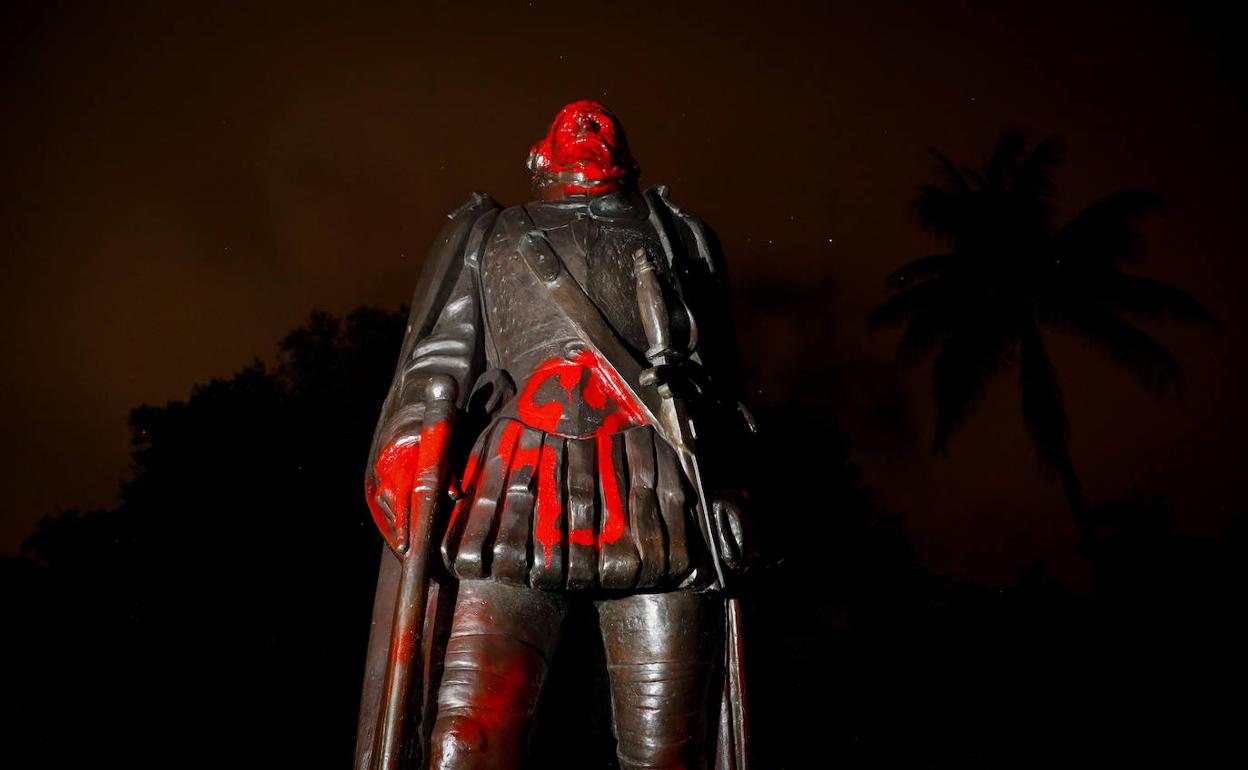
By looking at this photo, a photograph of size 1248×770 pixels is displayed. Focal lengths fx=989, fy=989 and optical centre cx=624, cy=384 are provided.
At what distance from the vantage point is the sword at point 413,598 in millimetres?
2117

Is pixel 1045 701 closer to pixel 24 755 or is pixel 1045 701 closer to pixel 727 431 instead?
pixel 727 431

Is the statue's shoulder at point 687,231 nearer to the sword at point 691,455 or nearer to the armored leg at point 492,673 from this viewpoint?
the sword at point 691,455

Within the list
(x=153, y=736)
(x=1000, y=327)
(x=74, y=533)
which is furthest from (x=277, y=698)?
(x=1000, y=327)

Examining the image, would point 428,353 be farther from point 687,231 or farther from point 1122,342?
point 1122,342

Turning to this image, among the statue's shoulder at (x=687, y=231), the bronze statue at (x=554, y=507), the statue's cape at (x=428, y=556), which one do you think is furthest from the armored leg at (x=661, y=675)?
the statue's shoulder at (x=687, y=231)

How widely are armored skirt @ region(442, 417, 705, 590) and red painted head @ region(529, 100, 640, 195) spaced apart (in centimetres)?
88

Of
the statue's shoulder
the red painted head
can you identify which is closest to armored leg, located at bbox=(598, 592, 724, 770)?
the statue's shoulder

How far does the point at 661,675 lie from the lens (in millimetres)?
2350

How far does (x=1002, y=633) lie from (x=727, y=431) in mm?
4267

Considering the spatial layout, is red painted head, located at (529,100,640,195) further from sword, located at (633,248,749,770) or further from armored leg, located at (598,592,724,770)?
armored leg, located at (598,592,724,770)

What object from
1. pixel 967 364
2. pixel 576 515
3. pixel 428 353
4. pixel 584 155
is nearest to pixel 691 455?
pixel 576 515

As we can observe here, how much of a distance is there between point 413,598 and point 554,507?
377 millimetres

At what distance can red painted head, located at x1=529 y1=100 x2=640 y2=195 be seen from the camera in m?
2.96

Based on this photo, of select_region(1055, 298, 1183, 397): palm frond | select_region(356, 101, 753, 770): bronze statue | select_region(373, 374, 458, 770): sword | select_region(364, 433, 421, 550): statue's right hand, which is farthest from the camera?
select_region(1055, 298, 1183, 397): palm frond
